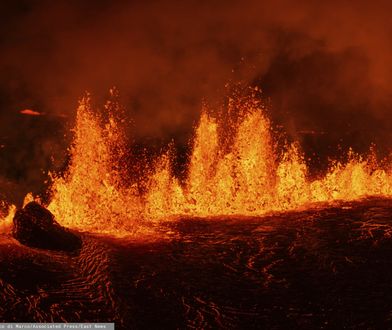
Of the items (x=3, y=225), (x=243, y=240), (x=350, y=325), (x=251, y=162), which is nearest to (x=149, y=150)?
(x=251, y=162)

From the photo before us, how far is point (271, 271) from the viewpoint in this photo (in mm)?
7098

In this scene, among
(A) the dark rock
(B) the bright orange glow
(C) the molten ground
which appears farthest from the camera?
(B) the bright orange glow

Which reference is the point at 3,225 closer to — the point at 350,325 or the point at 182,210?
Answer: the point at 182,210

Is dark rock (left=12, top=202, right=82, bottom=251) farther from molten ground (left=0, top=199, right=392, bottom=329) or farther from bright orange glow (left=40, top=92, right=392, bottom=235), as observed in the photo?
bright orange glow (left=40, top=92, right=392, bottom=235)

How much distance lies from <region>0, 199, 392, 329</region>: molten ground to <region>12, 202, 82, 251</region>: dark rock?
21cm

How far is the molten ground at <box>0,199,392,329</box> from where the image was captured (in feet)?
18.6

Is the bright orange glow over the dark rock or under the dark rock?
over

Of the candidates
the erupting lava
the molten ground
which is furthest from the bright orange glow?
the molten ground

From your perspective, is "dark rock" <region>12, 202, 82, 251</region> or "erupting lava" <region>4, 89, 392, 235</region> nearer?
"dark rock" <region>12, 202, 82, 251</region>

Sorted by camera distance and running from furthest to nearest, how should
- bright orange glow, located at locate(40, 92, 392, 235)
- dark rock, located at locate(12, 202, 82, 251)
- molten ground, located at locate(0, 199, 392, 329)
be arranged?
bright orange glow, located at locate(40, 92, 392, 235) → dark rock, located at locate(12, 202, 82, 251) → molten ground, located at locate(0, 199, 392, 329)

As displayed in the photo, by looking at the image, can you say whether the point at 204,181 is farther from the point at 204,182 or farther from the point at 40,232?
the point at 40,232

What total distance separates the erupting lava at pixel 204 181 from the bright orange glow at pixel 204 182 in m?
0.02

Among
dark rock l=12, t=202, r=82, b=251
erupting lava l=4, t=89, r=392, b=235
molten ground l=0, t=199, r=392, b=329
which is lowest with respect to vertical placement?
molten ground l=0, t=199, r=392, b=329

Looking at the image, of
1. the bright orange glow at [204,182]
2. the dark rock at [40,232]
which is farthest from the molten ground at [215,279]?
the bright orange glow at [204,182]
